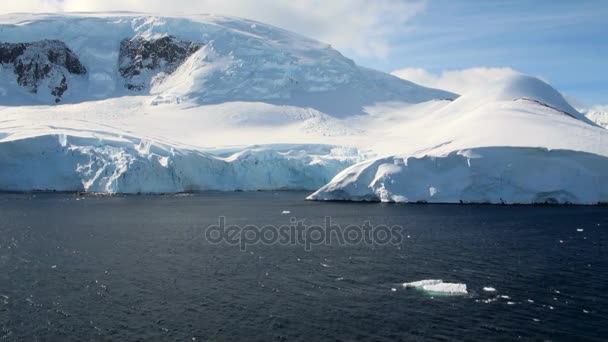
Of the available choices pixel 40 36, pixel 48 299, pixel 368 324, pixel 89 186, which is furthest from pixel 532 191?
pixel 40 36

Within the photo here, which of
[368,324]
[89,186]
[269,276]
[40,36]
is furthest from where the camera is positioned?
[40,36]

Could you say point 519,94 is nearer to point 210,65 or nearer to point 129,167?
point 129,167

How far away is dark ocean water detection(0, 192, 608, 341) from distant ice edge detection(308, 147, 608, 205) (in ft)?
30.6

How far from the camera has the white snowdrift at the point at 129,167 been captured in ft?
219

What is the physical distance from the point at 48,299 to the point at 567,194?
4460 cm

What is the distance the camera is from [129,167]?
65500 mm

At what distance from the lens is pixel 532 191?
5081 cm

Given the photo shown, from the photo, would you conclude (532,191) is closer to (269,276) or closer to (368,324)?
(269,276)

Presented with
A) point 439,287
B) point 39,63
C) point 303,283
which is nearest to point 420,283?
point 439,287
